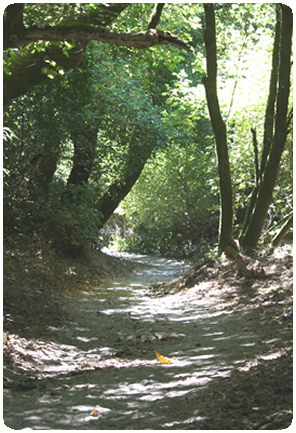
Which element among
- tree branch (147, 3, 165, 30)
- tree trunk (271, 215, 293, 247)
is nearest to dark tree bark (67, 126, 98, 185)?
tree branch (147, 3, 165, 30)

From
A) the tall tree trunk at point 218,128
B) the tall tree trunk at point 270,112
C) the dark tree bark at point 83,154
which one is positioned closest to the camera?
the tall tree trunk at point 270,112

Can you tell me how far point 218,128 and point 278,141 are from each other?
5.74 feet

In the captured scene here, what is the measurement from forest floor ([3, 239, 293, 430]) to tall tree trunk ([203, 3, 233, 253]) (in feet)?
3.05

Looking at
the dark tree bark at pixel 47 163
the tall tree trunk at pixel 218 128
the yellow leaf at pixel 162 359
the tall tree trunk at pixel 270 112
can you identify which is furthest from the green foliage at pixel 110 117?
the yellow leaf at pixel 162 359

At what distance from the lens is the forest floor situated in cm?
334

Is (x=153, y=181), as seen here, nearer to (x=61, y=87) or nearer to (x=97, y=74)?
(x=97, y=74)

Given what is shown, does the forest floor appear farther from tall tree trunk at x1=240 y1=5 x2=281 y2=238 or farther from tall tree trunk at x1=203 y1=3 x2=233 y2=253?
tall tree trunk at x1=240 y1=5 x2=281 y2=238

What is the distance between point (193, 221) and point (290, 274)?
41.6ft

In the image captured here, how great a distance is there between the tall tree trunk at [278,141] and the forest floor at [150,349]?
3.10 feet

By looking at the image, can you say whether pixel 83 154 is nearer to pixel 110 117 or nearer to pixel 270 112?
pixel 110 117

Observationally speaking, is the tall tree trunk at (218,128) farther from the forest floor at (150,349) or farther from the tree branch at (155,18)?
the tree branch at (155,18)

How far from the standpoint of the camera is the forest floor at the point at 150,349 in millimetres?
3344

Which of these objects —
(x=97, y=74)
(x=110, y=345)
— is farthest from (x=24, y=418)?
(x=97, y=74)

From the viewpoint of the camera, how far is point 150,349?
5.58 metres
